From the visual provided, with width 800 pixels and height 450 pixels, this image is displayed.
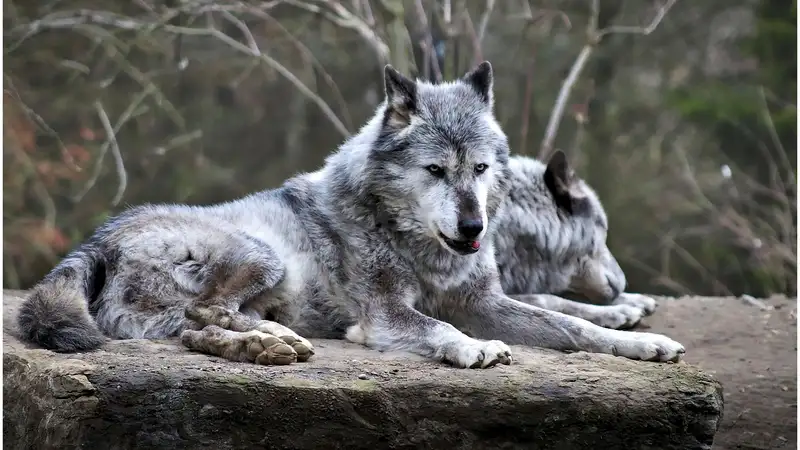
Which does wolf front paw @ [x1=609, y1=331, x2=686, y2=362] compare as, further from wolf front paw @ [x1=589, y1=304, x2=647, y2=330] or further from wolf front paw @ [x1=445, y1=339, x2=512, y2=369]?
wolf front paw @ [x1=589, y1=304, x2=647, y2=330]

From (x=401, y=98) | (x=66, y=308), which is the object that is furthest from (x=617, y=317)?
(x=66, y=308)

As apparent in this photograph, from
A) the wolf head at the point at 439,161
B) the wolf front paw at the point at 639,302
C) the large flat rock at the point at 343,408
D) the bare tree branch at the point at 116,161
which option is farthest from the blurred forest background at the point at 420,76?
the large flat rock at the point at 343,408

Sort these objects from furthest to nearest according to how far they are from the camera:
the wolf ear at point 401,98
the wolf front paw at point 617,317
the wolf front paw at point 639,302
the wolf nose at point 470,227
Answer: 1. the wolf front paw at point 639,302
2. the wolf front paw at point 617,317
3. the wolf ear at point 401,98
4. the wolf nose at point 470,227

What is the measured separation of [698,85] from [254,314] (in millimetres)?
6084

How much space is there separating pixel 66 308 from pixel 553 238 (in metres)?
2.42

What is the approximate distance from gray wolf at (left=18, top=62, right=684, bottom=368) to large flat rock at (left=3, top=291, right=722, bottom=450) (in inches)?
10.3

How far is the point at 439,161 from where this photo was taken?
3.26 metres

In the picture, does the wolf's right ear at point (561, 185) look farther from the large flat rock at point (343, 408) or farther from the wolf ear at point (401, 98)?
the large flat rock at point (343, 408)

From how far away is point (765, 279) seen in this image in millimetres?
7113

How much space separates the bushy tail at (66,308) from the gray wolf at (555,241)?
1.95 metres

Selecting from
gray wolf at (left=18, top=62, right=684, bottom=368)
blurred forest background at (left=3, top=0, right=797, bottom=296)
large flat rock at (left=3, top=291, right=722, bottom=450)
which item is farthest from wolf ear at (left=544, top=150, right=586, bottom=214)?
blurred forest background at (left=3, top=0, right=797, bottom=296)

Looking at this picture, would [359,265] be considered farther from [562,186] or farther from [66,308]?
[562,186]

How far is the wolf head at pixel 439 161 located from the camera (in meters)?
3.17

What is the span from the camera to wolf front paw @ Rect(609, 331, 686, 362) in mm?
3131
